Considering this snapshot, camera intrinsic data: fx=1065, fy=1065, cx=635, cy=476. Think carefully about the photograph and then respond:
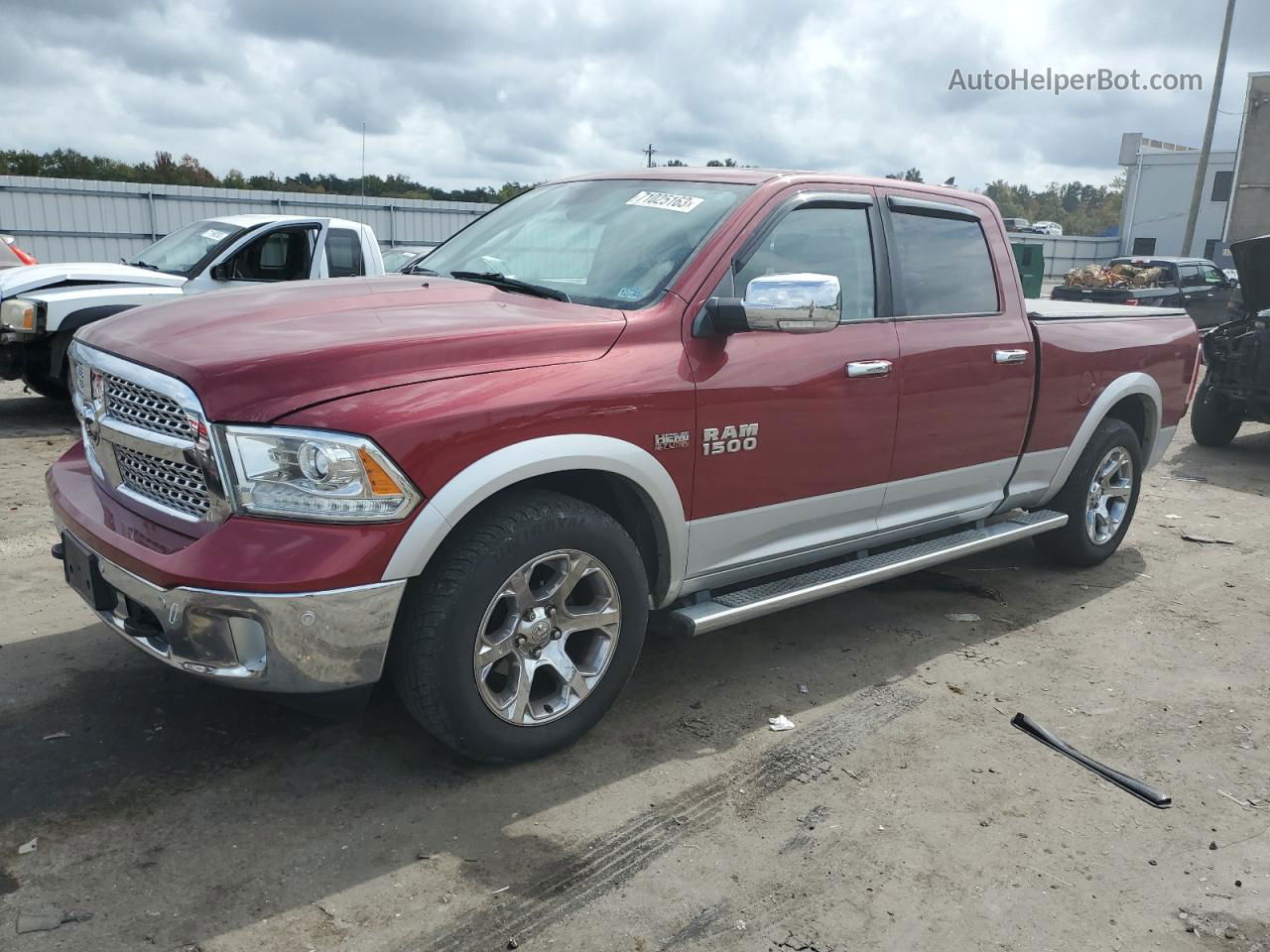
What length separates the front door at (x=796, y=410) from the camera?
146 inches

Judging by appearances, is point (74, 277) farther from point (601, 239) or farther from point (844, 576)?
point (844, 576)

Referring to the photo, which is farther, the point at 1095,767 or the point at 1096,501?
the point at 1096,501

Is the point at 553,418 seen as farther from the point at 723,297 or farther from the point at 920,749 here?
the point at 920,749

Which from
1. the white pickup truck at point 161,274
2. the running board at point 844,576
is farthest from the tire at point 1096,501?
the white pickup truck at point 161,274

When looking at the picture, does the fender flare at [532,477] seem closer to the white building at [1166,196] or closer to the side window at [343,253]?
the side window at [343,253]

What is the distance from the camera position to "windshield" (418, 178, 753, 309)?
12.5ft

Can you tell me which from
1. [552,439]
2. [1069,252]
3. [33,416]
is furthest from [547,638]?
[1069,252]

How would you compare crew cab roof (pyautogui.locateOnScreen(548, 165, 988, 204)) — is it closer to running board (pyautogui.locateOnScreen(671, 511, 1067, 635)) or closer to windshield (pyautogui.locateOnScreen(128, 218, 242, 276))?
running board (pyautogui.locateOnScreen(671, 511, 1067, 635))

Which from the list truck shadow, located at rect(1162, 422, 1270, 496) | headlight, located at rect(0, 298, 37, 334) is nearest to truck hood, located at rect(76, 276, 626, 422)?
Result: headlight, located at rect(0, 298, 37, 334)

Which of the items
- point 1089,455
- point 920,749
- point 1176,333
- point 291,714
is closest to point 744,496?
point 920,749

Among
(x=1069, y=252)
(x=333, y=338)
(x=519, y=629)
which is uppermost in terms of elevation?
(x=1069, y=252)

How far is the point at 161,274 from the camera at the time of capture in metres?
8.98

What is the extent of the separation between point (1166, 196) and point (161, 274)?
187ft

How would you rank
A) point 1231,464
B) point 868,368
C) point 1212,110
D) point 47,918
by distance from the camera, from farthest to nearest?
point 1212,110
point 1231,464
point 868,368
point 47,918
